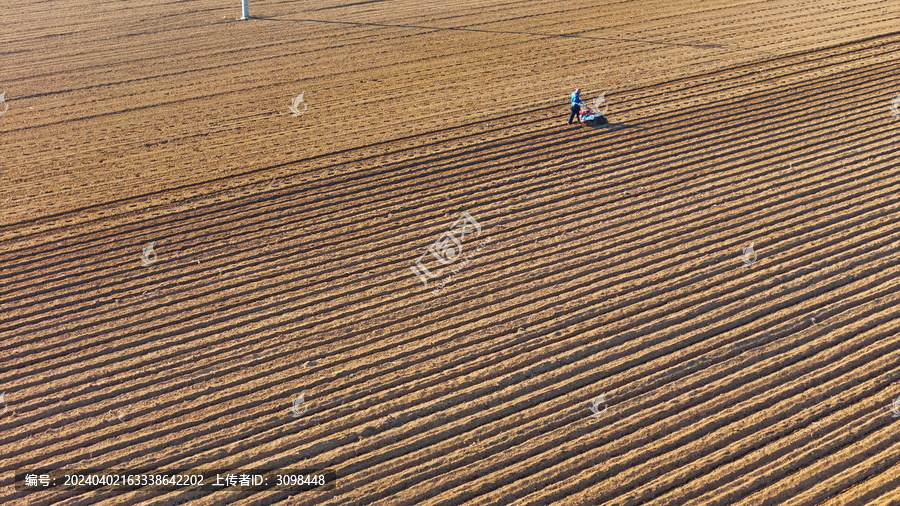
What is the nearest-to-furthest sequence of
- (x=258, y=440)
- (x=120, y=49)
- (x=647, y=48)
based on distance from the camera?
(x=258, y=440) < (x=647, y=48) < (x=120, y=49)

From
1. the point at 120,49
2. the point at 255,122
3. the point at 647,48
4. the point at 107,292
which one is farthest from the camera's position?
the point at 120,49

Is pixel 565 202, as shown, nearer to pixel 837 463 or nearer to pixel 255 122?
pixel 837 463

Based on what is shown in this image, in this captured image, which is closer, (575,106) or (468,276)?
(468,276)

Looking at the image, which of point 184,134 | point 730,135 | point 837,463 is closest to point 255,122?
point 184,134

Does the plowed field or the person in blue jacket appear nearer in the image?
the plowed field

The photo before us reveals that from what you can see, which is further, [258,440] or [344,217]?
[344,217]

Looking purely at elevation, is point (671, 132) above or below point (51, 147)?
below

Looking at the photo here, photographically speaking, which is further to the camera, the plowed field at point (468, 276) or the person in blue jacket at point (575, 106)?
the person in blue jacket at point (575, 106)

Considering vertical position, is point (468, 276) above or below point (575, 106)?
below
